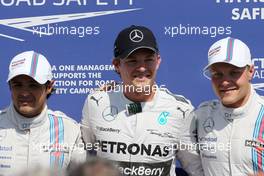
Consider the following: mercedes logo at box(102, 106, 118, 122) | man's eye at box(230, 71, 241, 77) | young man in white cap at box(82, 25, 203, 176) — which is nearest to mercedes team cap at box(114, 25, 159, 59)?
young man in white cap at box(82, 25, 203, 176)

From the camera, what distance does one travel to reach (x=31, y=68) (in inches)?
97.3

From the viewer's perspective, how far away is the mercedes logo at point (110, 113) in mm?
2623

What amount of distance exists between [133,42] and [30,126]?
23.4 inches

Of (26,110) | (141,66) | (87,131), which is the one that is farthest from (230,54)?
(26,110)

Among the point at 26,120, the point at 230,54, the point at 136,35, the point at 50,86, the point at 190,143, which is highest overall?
the point at 136,35

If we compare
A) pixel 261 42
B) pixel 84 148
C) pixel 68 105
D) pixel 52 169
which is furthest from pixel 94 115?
pixel 52 169

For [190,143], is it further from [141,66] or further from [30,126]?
[30,126]

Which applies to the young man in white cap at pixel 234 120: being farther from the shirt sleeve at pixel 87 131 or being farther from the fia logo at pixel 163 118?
the shirt sleeve at pixel 87 131

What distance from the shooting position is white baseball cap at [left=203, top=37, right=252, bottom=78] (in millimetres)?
2430

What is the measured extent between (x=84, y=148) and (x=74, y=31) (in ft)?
2.19

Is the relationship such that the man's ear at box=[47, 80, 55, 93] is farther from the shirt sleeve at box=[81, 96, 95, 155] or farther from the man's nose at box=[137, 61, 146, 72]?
the man's nose at box=[137, 61, 146, 72]

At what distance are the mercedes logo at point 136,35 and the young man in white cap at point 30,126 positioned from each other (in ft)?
1.34

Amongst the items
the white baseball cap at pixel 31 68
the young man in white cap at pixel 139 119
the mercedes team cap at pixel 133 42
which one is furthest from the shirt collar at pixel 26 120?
the mercedes team cap at pixel 133 42

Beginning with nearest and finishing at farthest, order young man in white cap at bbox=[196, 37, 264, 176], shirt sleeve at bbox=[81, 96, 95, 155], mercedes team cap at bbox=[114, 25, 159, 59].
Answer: young man in white cap at bbox=[196, 37, 264, 176], mercedes team cap at bbox=[114, 25, 159, 59], shirt sleeve at bbox=[81, 96, 95, 155]
